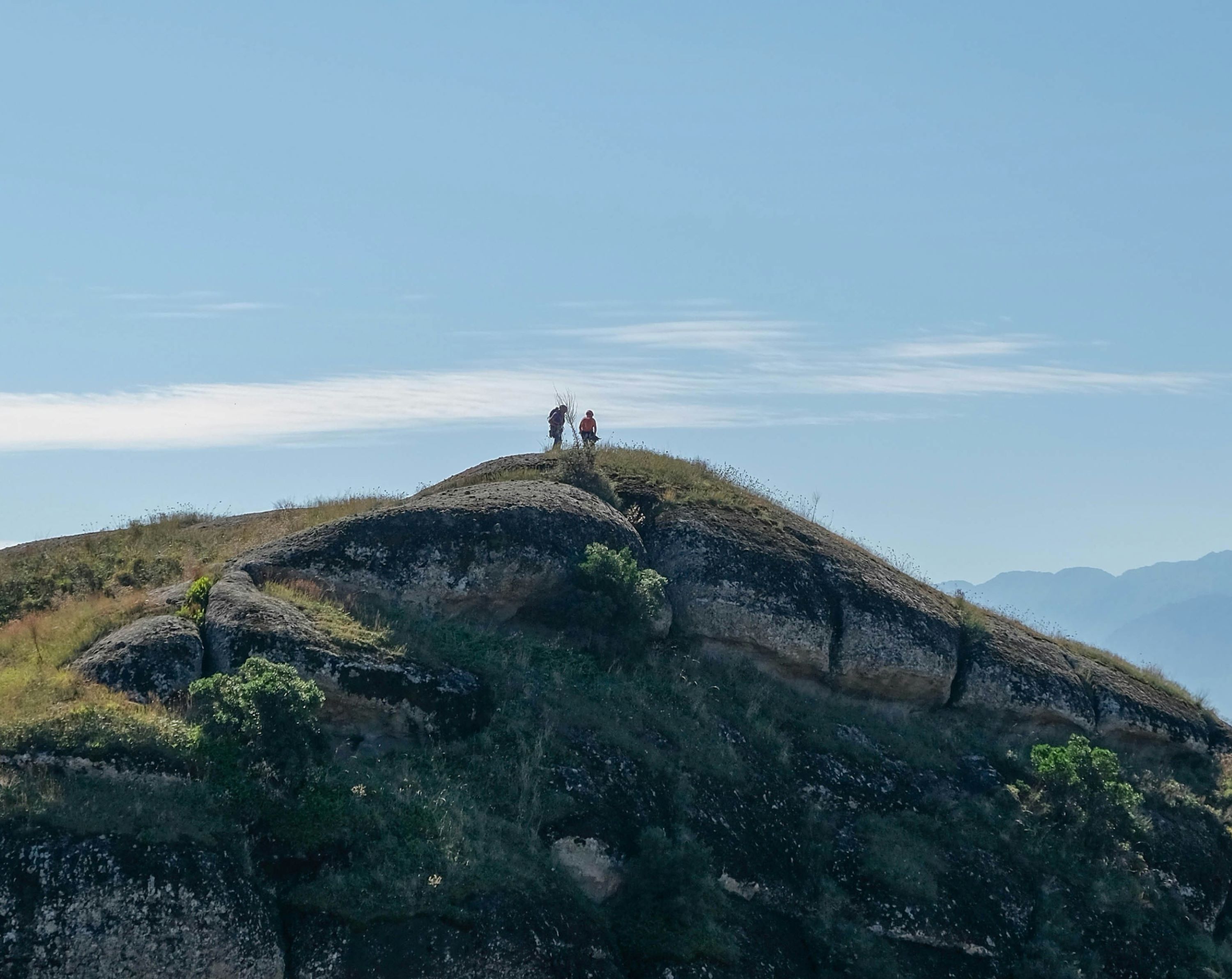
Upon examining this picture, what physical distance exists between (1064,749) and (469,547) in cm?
1427

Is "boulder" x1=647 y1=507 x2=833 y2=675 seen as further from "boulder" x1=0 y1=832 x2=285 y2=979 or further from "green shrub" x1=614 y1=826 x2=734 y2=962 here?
"boulder" x1=0 y1=832 x2=285 y2=979

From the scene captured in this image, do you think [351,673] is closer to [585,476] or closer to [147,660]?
[147,660]

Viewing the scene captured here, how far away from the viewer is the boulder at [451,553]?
2727 cm

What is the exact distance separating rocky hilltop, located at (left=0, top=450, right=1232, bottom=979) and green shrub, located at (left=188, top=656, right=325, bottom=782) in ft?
0.21

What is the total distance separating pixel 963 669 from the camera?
32688mm

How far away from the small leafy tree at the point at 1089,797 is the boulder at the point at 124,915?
18.0 meters

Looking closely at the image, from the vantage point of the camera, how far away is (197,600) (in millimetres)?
24844

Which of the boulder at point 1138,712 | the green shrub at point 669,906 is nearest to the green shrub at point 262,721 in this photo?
the green shrub at point 669,906

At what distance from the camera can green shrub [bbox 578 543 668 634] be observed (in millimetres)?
28375

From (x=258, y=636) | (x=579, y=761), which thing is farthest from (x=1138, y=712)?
(x=258, y=636)

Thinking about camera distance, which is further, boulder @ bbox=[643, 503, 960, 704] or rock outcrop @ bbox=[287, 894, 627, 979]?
boulder @ bbox=[643, 503, 960, 704]

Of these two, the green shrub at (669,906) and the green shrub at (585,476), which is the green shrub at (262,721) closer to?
the green shrub at (669,906)

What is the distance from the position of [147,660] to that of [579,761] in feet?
25.7

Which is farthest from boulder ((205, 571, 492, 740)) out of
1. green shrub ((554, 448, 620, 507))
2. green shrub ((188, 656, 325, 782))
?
green shrub ((554, 448, 620, 507))
